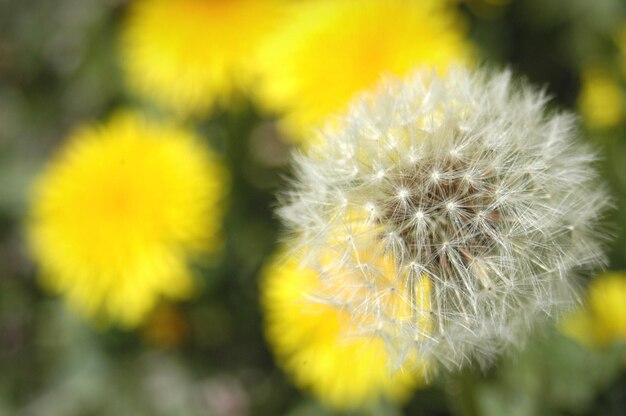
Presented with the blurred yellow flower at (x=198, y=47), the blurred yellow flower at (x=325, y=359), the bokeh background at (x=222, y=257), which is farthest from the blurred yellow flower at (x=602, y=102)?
the blurred yellow flower at (x=198, y=47)

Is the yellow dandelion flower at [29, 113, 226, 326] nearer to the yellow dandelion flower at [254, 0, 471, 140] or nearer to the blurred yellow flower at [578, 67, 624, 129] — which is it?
the yellow dandelion flower at [254, 0, 471, 140]

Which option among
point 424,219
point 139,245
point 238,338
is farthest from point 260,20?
point 424,219

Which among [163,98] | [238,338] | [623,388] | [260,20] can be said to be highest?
[260,20]

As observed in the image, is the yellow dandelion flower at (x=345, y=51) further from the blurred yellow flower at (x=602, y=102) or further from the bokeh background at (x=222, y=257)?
the blurred yellow flower at (x=602, y=102)

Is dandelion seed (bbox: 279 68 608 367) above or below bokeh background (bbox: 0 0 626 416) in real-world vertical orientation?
above

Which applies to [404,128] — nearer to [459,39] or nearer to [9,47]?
[459,39]

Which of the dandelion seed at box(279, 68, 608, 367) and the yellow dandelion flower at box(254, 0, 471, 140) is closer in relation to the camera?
the dandelion seed at box(279, 68, 608, 367)

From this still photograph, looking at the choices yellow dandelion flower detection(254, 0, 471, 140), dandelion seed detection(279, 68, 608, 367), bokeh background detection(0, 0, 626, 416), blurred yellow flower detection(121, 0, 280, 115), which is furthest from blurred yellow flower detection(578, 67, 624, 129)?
blurred yellow flower detection(121, 0, 280, 115)
